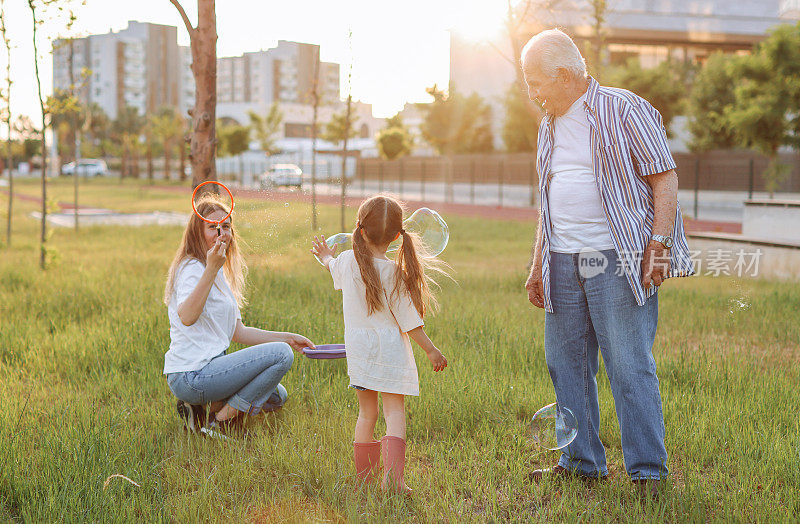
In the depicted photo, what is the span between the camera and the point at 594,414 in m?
3.44

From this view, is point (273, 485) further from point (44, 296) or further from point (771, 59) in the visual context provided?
point (771, 59)

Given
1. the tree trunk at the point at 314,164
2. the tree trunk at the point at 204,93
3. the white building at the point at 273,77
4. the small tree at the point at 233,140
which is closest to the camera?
the tree trunk at the point at 314,164

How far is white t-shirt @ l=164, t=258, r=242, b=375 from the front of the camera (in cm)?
379

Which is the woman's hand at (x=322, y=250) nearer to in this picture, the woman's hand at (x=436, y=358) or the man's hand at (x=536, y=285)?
Result: the woman's hand at (x=436, y=358)

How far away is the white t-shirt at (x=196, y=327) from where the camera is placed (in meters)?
3.79

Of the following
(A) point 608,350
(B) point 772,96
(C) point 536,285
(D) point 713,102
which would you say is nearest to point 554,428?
(A) point 608,350

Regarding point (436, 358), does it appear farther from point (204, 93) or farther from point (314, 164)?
point (314, 164)

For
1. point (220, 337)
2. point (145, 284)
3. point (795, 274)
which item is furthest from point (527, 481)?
point (795, 274)

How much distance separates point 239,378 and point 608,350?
1.79 meters

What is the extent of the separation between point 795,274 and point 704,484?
7080 millimetres

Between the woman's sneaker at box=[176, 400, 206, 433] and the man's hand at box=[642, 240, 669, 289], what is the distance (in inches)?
92.6

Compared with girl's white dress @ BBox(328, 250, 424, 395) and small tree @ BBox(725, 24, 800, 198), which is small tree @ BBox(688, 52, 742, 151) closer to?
small tree @ BBox(725, 24, 800, 198)

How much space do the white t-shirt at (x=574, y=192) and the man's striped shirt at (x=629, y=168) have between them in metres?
0.06

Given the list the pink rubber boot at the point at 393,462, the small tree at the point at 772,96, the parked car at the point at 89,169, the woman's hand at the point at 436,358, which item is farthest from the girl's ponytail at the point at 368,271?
the parked car at the point at 89,169
